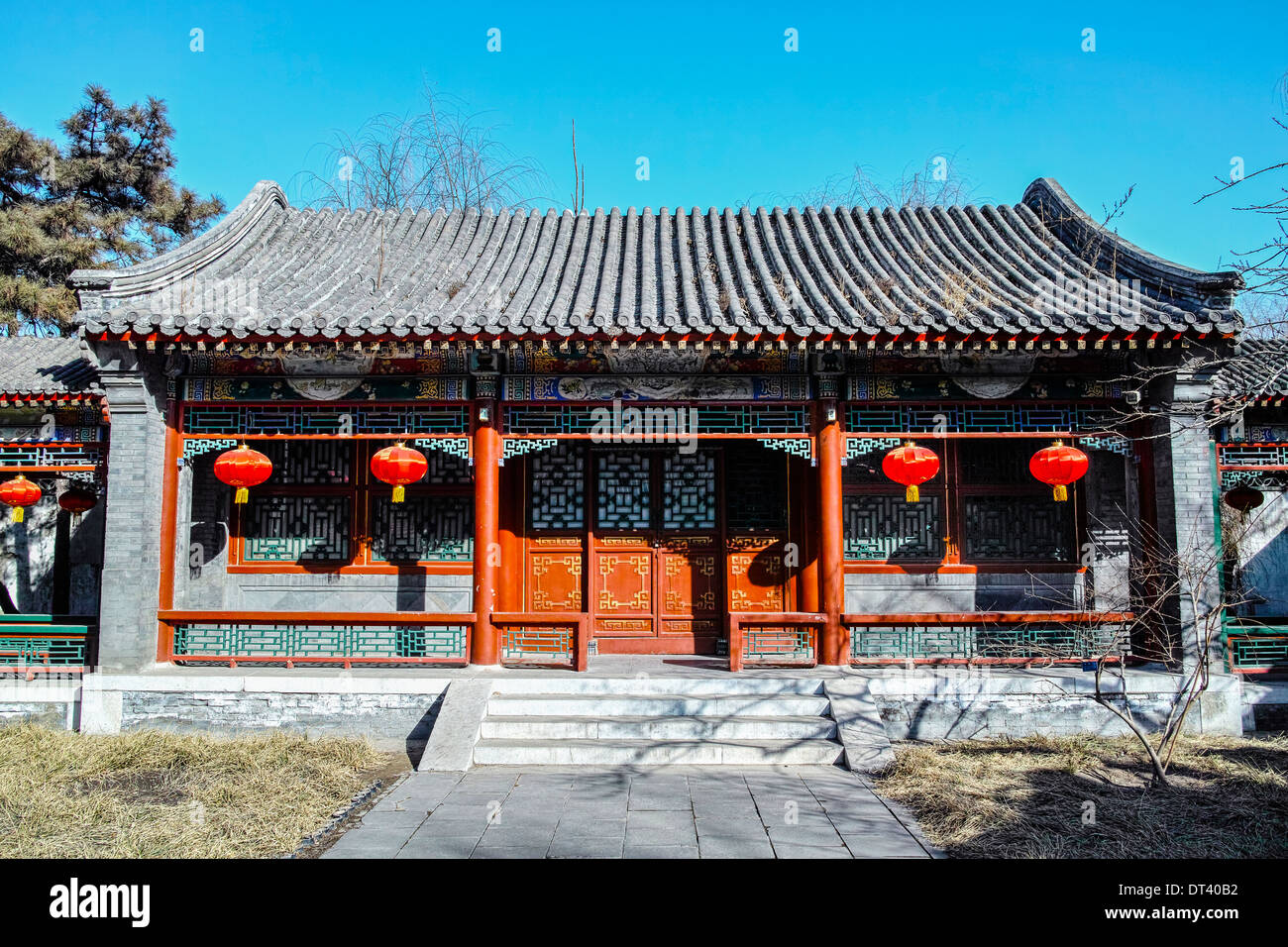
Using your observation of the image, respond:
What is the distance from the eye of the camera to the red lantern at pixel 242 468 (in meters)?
7.33

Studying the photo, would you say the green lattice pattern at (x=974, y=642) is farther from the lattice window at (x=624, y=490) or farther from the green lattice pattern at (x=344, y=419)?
the green lattice pattern at (x=344, y=419)

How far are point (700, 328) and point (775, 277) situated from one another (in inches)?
94.8

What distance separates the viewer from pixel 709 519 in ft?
29.9

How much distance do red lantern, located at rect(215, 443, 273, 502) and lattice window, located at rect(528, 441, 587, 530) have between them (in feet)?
9.24

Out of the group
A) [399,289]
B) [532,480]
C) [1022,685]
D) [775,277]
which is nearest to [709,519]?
[532,480]

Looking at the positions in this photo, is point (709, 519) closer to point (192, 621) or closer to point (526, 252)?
point (526, 252)

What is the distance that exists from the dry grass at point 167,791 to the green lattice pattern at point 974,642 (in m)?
4.32

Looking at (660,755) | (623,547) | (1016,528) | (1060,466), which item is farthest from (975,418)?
(660,755)

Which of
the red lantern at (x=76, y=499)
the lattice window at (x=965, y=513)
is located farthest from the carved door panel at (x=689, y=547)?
the red lantern at (x=76, y=499)

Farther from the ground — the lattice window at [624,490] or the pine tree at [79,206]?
the pine tree at [79,206]

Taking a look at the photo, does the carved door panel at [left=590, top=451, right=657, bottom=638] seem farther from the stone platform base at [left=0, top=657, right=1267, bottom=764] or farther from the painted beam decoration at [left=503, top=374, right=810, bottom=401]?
the stone platform base at [left=0, top=657, right=1267, bottom=764]

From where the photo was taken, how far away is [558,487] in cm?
918

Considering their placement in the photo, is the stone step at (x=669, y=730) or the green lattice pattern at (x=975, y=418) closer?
the stone step at (x=669, y=730)

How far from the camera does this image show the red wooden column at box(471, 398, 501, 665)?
7.43 m
